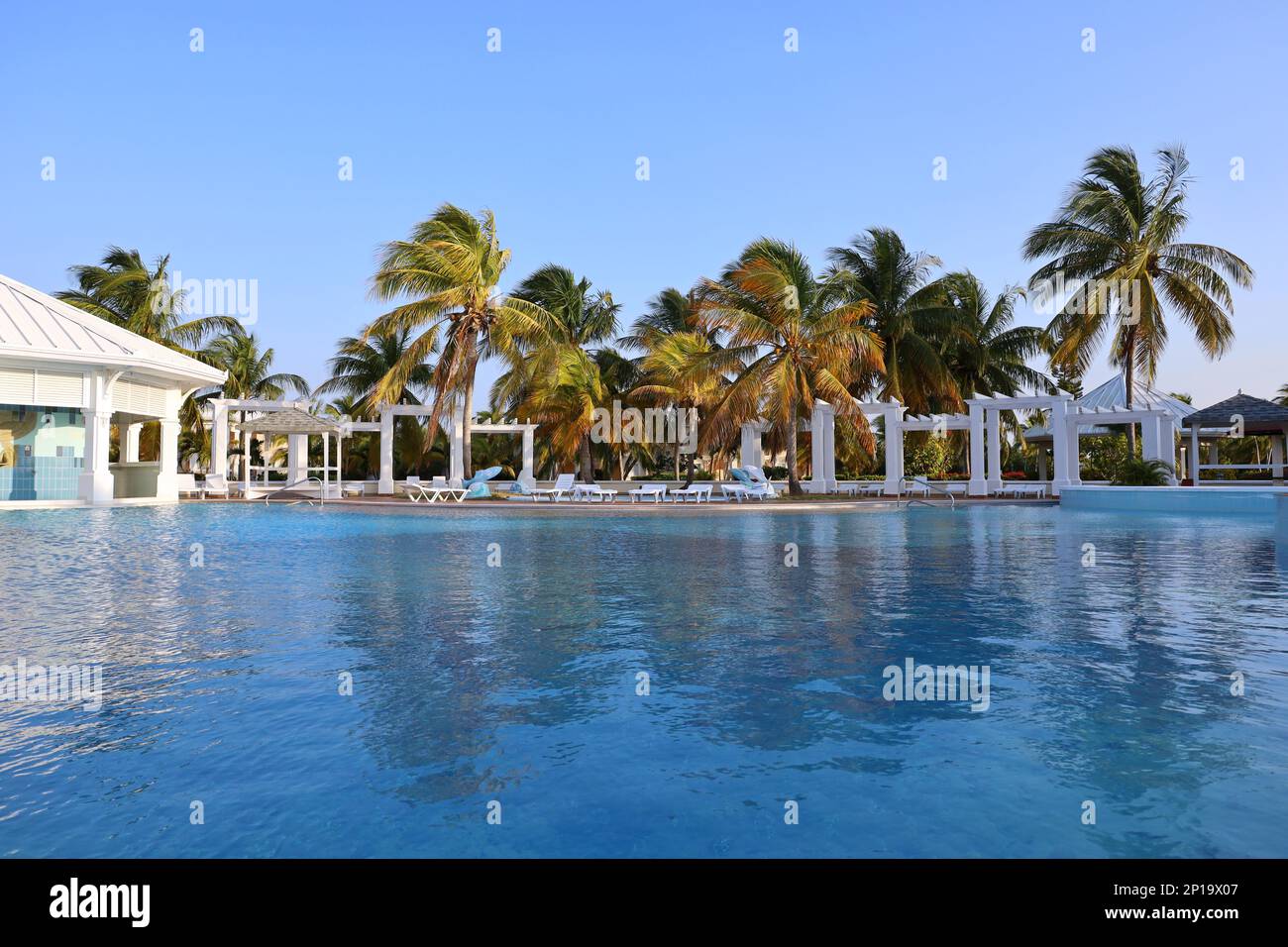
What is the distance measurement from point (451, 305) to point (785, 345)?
35.2 feet

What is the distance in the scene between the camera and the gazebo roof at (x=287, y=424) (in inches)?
1027

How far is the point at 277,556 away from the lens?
37.6 ft

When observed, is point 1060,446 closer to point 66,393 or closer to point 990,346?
point 990,346

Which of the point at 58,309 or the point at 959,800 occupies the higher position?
the point at 58,309

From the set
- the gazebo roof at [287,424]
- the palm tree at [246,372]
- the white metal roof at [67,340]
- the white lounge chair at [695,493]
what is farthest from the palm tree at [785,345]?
the palm tree at [246,372]

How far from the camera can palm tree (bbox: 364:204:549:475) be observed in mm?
25719

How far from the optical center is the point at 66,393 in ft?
74.3

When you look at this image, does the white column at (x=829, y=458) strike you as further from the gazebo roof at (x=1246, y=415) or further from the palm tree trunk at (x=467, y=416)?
the gazebo roof at (x=1246, y=415)

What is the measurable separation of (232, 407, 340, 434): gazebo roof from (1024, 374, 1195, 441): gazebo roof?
25617mm
